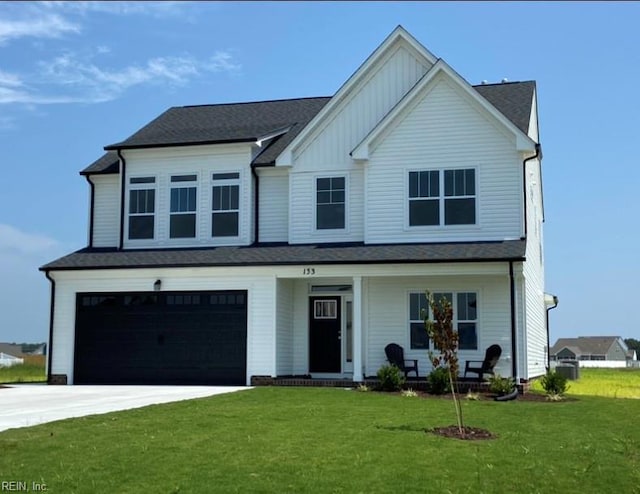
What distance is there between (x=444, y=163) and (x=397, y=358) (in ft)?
18.2

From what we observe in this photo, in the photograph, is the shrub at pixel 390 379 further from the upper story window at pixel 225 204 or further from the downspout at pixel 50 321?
the downspout at pixel 50 321

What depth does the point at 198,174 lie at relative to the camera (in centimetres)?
2478

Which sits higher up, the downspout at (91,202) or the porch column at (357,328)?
the downspout at (91,202)

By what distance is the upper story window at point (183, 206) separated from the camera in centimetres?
2480

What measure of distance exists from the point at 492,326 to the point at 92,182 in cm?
1370

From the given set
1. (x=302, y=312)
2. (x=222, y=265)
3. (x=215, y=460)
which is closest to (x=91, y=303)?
(x=222, y=265)

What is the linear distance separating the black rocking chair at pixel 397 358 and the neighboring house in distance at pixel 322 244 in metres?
0.40

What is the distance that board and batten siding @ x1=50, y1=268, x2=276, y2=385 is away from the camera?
2195 centimetres

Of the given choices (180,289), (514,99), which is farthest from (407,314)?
(514,99)

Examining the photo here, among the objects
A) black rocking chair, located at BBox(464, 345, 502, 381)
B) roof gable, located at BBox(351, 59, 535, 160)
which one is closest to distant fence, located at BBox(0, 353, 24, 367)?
roof gable, located at BBox(351, 59, 535, 160)

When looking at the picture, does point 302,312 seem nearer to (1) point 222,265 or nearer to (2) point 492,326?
(1) point 222,265

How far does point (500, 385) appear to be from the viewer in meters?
18.4

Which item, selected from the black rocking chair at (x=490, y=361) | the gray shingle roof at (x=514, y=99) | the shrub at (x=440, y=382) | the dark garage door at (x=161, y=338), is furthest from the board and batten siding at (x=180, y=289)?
the gray shingle roof at (x=514, y=99)

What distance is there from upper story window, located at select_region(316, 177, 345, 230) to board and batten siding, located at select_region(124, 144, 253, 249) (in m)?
2.19
